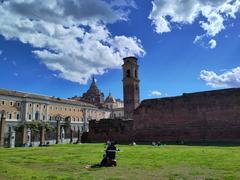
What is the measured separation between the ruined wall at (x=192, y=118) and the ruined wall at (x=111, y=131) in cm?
165

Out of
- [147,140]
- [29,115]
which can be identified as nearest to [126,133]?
[147,140]

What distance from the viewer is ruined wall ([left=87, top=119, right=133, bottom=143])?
43.6m

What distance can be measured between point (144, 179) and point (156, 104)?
110 ft

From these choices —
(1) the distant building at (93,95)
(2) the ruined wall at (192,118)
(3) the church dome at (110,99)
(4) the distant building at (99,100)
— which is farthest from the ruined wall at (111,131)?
(3) the church dome at (110,99)

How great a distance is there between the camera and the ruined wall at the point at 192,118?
34.5 metres

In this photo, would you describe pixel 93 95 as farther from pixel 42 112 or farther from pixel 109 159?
pixel 109 159

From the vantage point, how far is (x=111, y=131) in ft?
148

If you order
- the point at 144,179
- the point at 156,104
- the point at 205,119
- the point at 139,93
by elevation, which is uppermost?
the point at 139,93

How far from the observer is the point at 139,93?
63.8 metres

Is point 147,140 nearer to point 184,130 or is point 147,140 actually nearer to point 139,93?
point 184,130

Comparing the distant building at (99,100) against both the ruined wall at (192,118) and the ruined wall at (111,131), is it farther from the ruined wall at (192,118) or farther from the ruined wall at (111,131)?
the ruined wall at (192,118)

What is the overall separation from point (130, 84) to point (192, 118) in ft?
86.2

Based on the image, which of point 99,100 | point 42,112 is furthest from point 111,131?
point 99,100

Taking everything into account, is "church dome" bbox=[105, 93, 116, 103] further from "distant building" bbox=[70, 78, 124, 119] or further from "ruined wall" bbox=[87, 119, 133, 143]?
"ruined wall" bbox=[87, 119, 133, 143]
